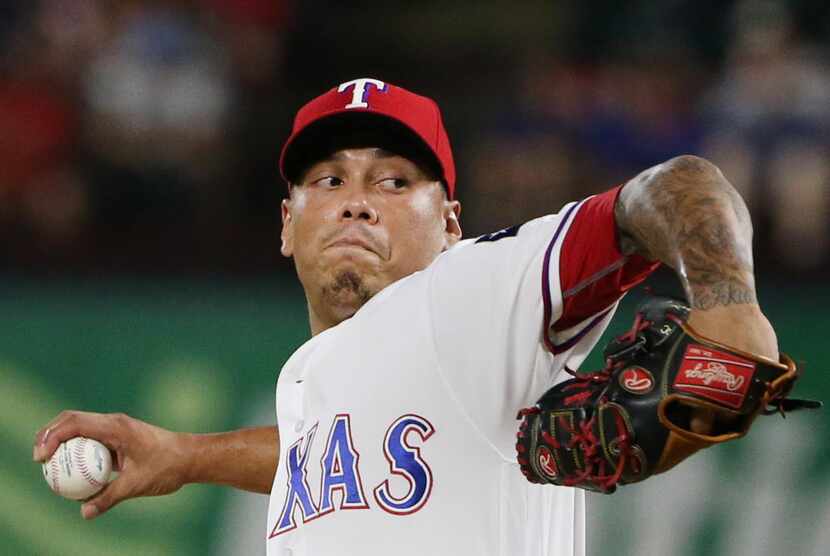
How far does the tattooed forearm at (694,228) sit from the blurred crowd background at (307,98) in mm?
2892

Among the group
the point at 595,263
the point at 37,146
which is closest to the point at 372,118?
the point at 595,263

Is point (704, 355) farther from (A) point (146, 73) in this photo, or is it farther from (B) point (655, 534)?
(A) point (146, 73)

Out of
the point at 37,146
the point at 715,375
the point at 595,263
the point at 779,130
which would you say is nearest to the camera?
the point at 715,375

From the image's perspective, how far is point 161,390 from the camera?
4383 millimetres

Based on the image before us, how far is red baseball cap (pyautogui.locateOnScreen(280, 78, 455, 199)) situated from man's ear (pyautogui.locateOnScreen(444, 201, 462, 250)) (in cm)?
7

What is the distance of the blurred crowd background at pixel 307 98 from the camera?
16.0ft

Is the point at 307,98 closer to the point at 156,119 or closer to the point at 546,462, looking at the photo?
the point at 156,119

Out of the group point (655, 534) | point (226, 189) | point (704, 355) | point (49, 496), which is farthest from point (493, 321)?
point (226, 189)

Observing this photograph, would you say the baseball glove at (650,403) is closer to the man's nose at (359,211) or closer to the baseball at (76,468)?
the man's nose at (359,211)

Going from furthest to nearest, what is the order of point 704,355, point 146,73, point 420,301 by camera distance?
point 146,73 → point 420,301 → point 704,355

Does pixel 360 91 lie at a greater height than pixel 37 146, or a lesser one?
lesser

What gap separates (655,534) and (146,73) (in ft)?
9.81

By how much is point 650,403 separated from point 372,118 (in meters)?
1.08

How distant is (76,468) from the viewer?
8.21 ft
